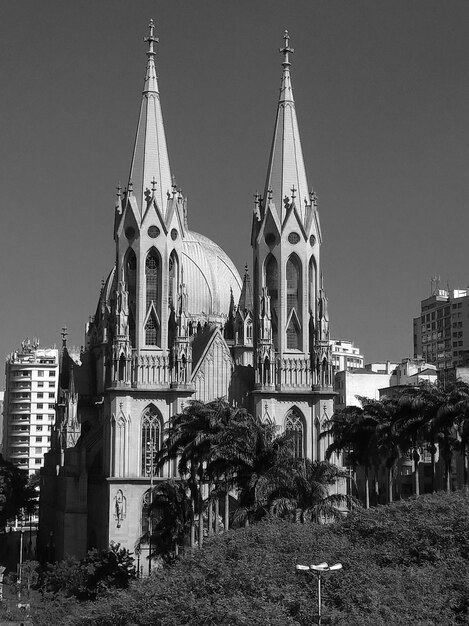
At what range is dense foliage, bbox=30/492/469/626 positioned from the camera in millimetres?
37656

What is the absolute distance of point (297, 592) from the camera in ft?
128

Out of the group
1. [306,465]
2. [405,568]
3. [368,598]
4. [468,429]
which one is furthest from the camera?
[468,429]

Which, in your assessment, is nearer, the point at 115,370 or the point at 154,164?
the point at 115,370

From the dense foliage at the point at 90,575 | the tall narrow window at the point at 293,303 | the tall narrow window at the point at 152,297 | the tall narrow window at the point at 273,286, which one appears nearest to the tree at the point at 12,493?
the tall narrow window at the point at 152,297

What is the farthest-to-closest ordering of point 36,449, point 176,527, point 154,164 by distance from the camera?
point 36,449, point 154,164, point 176,527

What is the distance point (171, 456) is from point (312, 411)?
20.9 m

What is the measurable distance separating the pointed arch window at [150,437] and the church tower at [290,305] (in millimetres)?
7173

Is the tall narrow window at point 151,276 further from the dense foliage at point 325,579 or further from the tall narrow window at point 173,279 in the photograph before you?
the dense foliage at point 325,579

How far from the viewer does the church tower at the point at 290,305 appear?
8319cm

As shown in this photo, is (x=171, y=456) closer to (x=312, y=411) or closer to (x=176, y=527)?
(x=176, y=527)

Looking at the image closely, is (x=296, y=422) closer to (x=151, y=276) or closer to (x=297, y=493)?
(x=151, y=276)

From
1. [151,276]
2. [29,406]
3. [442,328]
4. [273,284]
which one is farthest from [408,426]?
[29,406]

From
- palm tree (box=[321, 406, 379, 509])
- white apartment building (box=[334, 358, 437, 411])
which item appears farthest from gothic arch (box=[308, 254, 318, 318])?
white apartment building (box=[334, 358, 437, 411])

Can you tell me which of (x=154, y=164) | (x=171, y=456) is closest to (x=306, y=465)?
(x=171, y=456)
